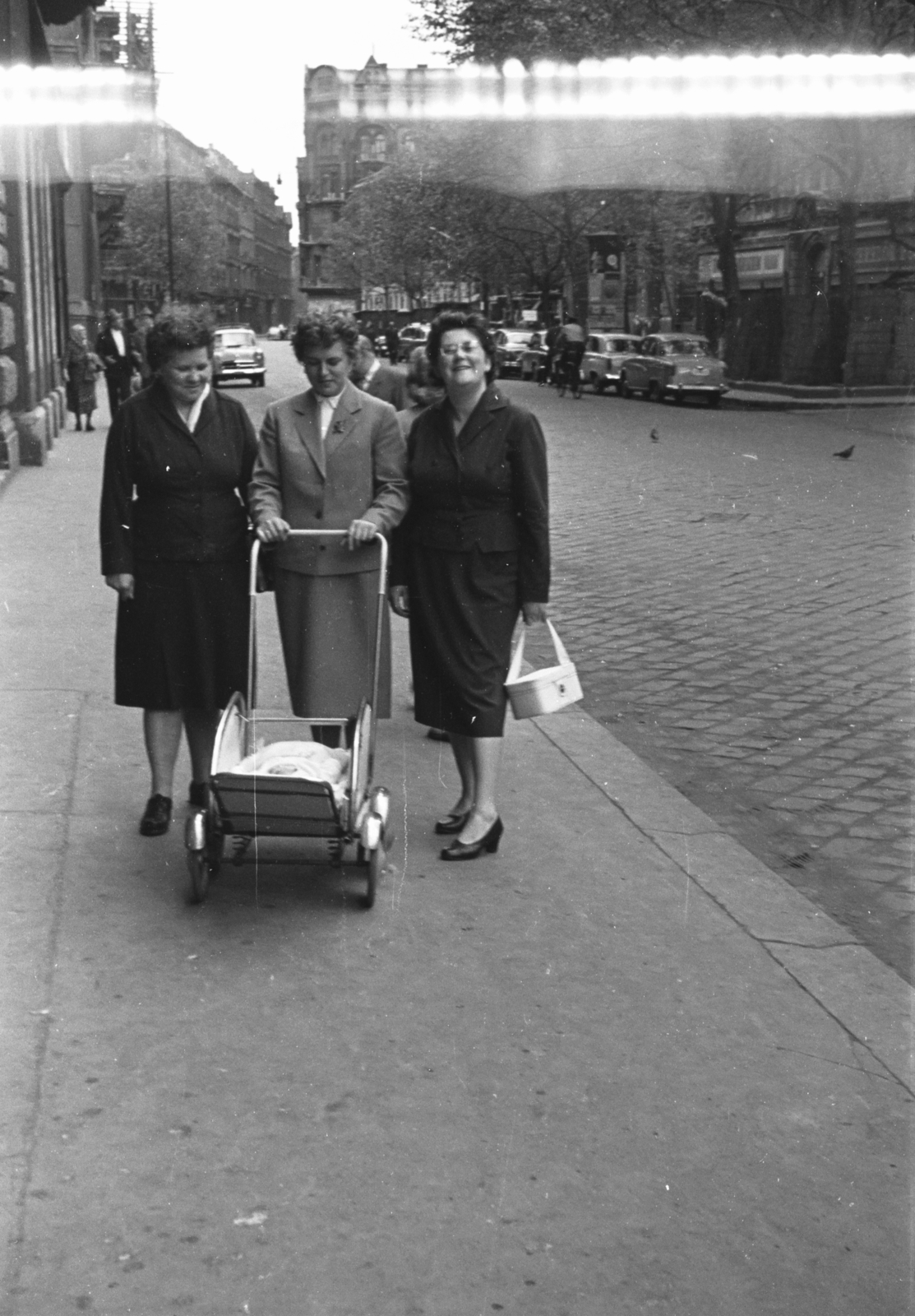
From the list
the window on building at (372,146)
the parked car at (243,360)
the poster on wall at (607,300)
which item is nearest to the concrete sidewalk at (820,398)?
the parked car at (243,360)

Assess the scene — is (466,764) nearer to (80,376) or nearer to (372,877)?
(372,877)

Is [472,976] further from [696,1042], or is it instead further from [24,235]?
A: [24,235]

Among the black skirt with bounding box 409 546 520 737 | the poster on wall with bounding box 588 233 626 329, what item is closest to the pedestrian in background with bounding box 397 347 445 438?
the black skirt with bounding box 409 546 520 737

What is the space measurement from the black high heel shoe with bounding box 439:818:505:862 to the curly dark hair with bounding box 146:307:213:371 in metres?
1.76

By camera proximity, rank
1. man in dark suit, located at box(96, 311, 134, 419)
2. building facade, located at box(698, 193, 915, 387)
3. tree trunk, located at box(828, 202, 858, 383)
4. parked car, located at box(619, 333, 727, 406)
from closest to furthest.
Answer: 1. man in dark suit, located at box(96, 311, 134, 419)
2. tree trunk, located at box(828, 202, 858, 383)
3. building facade, located at box(698, 193, 915, 387)
4. parked car, located at box(619, 333, 727, 406)

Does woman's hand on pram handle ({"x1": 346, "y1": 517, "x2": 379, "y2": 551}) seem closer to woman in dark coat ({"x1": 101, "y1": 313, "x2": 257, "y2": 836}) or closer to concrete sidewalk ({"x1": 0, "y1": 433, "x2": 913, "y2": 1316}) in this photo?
woman in dark coat ({"x1": 101, "y1": 313, "x2": 257, "y2": 836})

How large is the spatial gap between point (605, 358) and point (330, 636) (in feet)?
125

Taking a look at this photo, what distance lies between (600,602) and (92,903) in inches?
253

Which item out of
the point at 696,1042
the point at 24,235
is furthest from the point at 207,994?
the point at 24,235

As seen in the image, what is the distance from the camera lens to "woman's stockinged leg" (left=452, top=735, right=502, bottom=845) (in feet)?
18.8

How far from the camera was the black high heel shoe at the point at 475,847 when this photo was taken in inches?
224

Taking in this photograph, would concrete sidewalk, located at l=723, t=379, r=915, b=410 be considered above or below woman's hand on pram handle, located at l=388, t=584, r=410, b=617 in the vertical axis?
below

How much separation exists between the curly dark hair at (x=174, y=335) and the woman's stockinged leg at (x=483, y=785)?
1.53 meters

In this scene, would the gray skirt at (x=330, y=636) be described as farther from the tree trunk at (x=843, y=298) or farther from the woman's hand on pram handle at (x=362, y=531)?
the tree trunk at (x=843, y=298)
